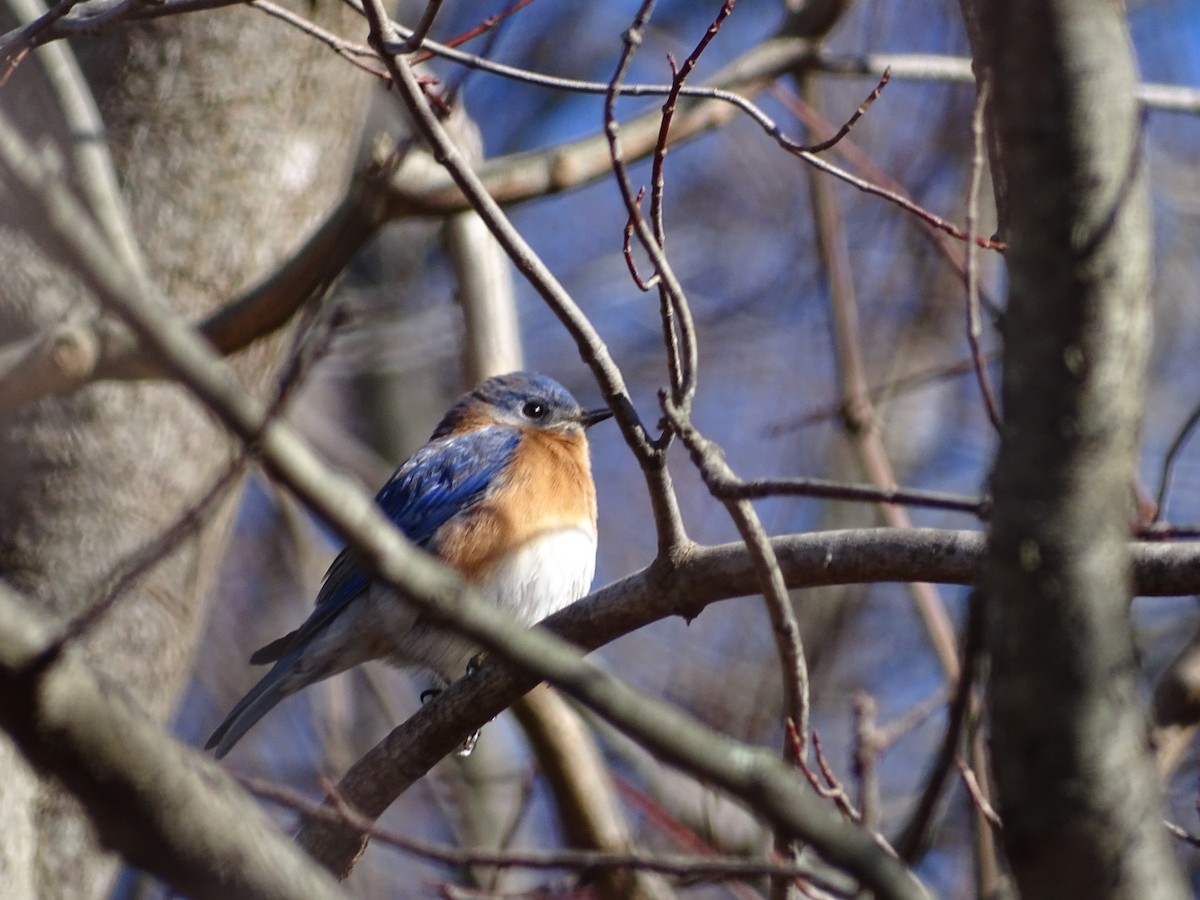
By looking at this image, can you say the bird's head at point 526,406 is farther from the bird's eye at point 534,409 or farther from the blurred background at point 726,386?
the blurred background at point 726,386

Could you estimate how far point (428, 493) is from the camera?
20.0ft

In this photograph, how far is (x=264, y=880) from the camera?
1932 millimetres

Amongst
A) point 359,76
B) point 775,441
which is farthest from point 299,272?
point 775,441

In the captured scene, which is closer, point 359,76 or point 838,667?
point 359,76

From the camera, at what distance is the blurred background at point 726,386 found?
898cm

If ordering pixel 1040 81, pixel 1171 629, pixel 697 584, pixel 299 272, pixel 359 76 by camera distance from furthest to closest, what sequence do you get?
1. pixel 1171 629
2. pixel 359 76
3. pixel 299 272
4. pixel 697 584
5. pixel 1040 81

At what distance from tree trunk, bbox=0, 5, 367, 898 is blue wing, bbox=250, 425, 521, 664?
1.76ft

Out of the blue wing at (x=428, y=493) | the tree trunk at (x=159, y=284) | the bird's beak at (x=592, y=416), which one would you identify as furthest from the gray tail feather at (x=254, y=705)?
the bird's beak at (x=592, y=416)

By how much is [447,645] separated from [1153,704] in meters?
2.55

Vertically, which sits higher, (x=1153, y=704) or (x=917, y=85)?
(x=917, y=85)

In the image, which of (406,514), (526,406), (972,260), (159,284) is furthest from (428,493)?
(972,260)

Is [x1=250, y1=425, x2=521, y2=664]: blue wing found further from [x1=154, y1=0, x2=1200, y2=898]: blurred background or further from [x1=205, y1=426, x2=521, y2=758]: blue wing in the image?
[x1=154, y1=0, x2=1200, y2=898]: blurred background

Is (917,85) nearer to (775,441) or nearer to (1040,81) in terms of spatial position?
(775,441)

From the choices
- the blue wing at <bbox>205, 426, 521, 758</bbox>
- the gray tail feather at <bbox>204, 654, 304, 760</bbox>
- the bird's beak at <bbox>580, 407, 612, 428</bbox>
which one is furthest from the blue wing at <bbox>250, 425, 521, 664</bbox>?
the bird's beak at <bbox>580, 407, 612, 428</bbox>
